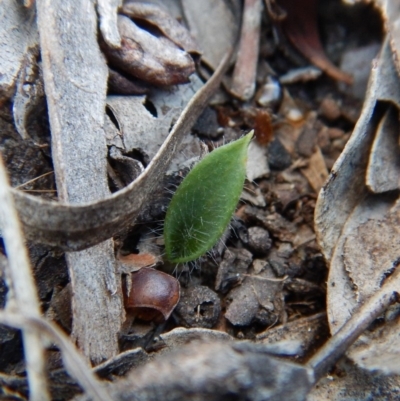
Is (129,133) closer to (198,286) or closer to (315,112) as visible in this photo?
(198,286)

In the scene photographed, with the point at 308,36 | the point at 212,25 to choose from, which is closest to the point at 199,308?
the point at 212,25

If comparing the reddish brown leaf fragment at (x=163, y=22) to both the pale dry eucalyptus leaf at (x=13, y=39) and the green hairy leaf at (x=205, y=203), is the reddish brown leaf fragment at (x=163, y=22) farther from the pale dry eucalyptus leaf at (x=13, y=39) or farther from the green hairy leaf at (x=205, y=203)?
the green hairy leaf at (x=205, y=203)

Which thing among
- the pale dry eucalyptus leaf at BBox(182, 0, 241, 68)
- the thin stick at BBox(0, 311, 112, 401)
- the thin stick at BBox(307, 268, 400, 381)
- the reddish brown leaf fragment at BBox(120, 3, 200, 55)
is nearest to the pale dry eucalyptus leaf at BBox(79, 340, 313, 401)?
the thin stick at BBox(0, 311, 112, 401)

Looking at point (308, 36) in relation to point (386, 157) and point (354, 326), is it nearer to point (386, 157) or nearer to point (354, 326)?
point (386, 157)

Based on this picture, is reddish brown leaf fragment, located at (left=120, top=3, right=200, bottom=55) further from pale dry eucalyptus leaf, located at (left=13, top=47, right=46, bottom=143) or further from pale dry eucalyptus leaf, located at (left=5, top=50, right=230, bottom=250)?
pale dry eucalyptus leaf, located at (left=5, top=50, right=230, bottom=250)

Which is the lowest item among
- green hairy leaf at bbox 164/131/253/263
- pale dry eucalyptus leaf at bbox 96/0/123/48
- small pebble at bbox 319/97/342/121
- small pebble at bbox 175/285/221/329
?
small pebble at bbox 175/285/221/329

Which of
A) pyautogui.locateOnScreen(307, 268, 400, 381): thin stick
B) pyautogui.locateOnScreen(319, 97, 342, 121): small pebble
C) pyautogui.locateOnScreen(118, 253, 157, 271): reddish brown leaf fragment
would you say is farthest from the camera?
pyautogui.locateOnScreen(319, 97, 342, 121): small pebble
